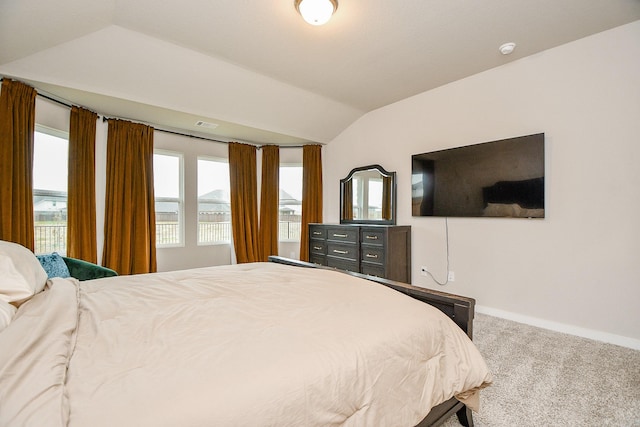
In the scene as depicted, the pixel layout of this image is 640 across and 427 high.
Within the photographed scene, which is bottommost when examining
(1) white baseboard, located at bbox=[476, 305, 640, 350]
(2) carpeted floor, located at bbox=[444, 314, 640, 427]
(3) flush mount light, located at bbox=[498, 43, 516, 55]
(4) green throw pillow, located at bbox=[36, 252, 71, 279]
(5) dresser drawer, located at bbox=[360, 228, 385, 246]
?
(2) carpeted floor, located at bbox=[444, 314, 640, 427]

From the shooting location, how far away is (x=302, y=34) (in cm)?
259

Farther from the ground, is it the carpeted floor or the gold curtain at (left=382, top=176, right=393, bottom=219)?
the gold curtain at (left=382, top=176, right=393, bottom=219)

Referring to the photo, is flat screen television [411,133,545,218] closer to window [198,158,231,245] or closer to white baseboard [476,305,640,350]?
white baseboard [476,305,640,350]

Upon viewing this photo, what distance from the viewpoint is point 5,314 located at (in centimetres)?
98

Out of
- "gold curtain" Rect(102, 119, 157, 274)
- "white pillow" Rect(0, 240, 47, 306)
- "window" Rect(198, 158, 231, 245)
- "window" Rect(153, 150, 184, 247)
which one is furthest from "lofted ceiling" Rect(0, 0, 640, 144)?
"white pillow" Rect(0, 240, 47, 306)

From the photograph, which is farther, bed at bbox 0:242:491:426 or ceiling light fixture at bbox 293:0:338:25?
ceiling light fixture at bbox 293:0:338:25

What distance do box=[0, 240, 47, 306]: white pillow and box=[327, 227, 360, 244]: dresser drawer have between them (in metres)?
3.08

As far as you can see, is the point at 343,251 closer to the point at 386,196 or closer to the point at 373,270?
the point at 373,270

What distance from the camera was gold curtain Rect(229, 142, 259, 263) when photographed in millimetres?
4688

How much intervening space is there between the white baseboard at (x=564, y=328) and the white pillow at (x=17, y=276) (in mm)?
3726

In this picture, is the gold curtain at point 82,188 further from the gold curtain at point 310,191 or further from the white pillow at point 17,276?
the gold curtain at point 310,191

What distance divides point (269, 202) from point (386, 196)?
2.02m

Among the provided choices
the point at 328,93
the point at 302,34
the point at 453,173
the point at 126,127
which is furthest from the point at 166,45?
the point at 453,173

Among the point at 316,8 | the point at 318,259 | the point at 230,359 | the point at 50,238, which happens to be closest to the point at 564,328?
the point at 318,259
